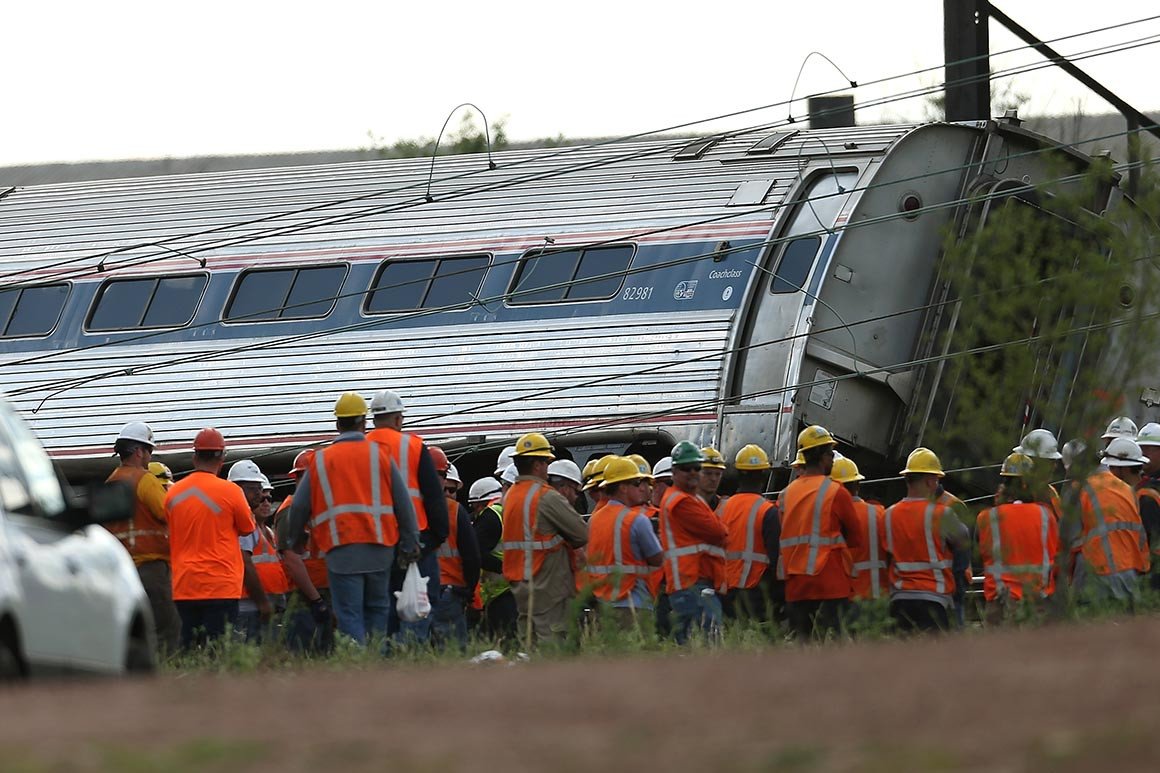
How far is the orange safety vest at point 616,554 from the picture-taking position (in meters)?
13.6

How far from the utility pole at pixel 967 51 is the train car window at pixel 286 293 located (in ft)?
19.8

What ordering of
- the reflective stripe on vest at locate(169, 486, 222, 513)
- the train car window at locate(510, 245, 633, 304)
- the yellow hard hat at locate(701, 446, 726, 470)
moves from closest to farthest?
the reflective stripe on vest at locate(169, 486, 222, 513), the yellow hard hat at locate(701, 446, 726, 470), the train car window at locate(510, 245, 633, 304)

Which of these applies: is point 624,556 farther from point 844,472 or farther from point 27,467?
point 27,467

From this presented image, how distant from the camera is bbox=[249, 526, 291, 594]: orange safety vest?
607 inches

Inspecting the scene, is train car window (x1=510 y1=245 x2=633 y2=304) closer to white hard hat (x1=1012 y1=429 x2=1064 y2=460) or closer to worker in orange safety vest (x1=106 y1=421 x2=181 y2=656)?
worker in orange safety vest (x1=106 y1=421 x2=181 y2=656)

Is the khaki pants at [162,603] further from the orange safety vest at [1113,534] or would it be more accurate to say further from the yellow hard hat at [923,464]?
the orange safety vest at [1113,534]

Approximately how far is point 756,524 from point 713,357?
391 cm

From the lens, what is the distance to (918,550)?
13.1 metres

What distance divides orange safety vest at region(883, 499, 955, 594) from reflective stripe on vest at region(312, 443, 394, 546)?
319cm

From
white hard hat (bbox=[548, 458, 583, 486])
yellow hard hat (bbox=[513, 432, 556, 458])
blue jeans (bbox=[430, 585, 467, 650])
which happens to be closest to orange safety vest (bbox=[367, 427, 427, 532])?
yellow hard hat (bbox=[513, 432, 556, 458])

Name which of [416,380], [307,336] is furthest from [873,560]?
[307,336]

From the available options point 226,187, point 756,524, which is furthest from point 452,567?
point 226,187

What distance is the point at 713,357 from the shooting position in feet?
58.3

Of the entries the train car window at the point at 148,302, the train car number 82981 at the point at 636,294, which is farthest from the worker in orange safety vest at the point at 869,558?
the train car window at the point at 148,302
